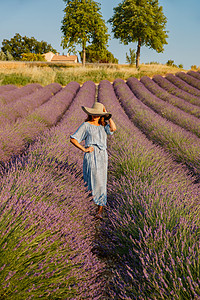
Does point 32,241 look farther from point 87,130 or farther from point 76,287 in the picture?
point 87,130

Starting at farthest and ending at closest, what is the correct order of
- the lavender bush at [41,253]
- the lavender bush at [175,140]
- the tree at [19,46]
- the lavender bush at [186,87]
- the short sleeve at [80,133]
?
1. the tree at [19,46]
2. the lavender bush at [186,87]
3. the lavender bush at [175,140]
4. the short sleeve at [80,133]
5. the lavender bush at [41,253]

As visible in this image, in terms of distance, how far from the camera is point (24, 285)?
119 cm

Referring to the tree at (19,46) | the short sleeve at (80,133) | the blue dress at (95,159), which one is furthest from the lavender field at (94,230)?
the tree at (19,46)

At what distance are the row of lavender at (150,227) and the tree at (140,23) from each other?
1003 inches

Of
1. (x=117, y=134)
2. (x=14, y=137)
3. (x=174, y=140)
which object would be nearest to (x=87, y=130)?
(x=117, y=134)

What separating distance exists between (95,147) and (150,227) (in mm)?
1201

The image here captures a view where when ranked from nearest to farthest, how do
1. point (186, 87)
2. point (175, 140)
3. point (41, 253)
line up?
point (41, 253) → point (175, 140) → point (186, 87)

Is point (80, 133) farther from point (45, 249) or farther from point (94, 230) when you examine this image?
point (45, 249)

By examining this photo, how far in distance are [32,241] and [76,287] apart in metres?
0.40

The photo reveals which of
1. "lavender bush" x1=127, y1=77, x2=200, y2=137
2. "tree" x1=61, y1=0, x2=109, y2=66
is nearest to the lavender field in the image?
"lavender bush" x1=127, y1=77, x2=200, y2=137

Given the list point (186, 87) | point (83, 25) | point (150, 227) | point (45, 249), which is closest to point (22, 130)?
point (45, 249)

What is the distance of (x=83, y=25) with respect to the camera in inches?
1021

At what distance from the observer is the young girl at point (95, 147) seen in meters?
2.38

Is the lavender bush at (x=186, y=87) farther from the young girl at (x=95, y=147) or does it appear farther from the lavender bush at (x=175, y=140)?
the young girl at (x=95, y=147)
